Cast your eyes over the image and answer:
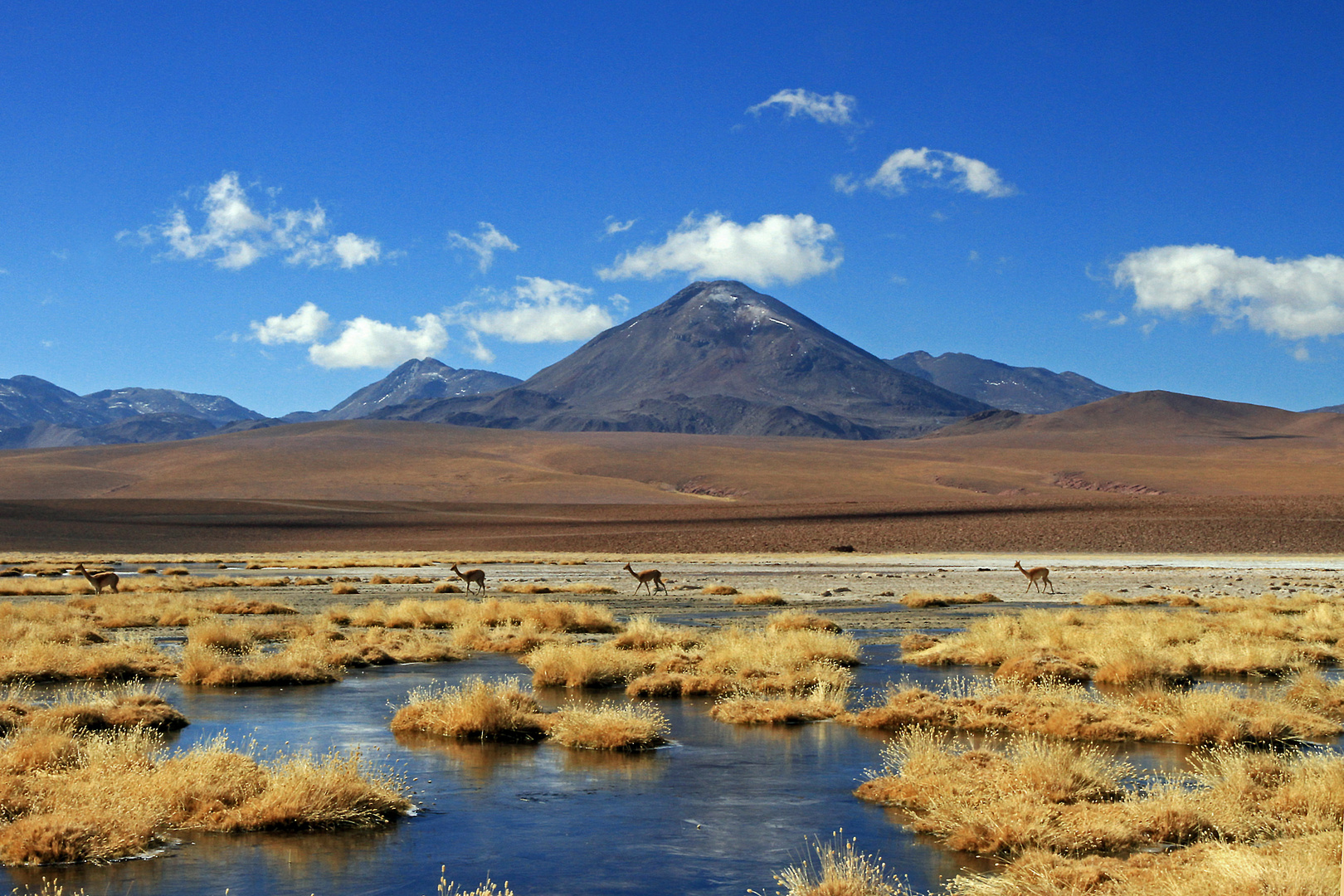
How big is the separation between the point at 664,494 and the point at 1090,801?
12999 centimetres

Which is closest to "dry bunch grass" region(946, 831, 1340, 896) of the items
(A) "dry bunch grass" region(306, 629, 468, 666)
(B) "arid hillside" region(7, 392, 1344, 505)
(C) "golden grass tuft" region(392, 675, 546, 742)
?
(C) "golden grass tuft" region(392, 675, 546, 742)

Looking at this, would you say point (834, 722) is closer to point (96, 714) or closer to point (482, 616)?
point (96, 714)

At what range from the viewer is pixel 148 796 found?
33.1 feet

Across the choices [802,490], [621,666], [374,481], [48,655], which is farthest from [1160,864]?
[374,481]

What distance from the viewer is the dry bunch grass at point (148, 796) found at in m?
9.16

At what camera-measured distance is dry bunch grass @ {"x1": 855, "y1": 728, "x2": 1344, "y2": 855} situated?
30.9 ft

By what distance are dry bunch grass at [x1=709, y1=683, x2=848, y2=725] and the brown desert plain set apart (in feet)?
173

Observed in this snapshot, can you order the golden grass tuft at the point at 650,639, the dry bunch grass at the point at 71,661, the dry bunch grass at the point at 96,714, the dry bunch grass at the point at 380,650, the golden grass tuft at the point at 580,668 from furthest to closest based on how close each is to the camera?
the golden grass tuft at the point at 650,639 → the dry bunch grass at the point at 380,650 → the dry bunch grass at the point at 71,661 → the golden grass tuft at the point at 580,668 → the dry bunch grass at the point at 96,714

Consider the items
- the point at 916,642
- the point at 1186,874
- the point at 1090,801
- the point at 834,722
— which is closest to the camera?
the point at 1186,874

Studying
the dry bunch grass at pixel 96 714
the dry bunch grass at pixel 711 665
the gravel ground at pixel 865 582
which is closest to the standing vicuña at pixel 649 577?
the gravel ground at pixel 865 582

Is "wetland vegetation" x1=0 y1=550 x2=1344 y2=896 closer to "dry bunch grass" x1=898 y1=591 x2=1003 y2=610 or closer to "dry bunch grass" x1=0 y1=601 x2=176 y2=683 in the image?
"dry bunch grass" x1=0 y1=601 x2=176 y2=683

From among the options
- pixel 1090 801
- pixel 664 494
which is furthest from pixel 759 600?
pixel 664 494

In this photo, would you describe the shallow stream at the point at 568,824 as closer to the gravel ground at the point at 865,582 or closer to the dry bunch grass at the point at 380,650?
the dry bunch grass at the point at 380,650

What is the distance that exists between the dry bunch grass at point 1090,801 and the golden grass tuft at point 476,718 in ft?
15.7
